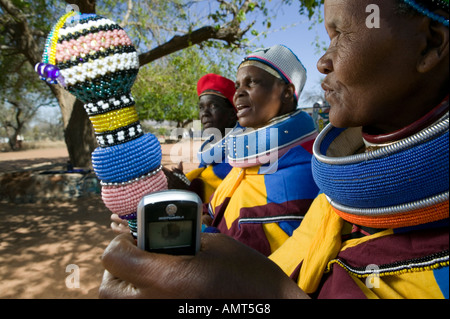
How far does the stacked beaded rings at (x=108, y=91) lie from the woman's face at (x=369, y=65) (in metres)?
0.68

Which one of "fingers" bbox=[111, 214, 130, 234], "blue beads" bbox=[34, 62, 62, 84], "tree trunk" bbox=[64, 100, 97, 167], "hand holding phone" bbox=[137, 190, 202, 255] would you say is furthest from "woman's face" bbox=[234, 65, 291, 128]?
"tree trunk" bbox=[64, 100, 97, 167]

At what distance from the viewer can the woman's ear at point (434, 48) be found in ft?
2.60

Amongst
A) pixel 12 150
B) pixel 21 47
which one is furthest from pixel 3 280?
pixel 12 150

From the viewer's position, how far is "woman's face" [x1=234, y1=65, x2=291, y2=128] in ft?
6.89

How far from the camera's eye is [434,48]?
806 millimetres

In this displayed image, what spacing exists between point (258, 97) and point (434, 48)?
1341mm

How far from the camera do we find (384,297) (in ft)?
2.95

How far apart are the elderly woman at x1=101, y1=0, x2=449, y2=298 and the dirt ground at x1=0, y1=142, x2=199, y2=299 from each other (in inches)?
119

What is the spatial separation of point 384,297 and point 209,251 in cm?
56

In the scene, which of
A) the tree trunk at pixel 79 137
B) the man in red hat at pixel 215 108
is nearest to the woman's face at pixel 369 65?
the man in red hat at pixel 215 108

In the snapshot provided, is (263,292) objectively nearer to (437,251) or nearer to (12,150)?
(437,251)

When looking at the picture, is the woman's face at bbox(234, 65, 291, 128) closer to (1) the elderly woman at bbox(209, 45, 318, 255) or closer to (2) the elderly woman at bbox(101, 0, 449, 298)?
(1) the elderly woman at bbox(209, 45, 318, 255)

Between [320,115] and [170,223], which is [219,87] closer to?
[170,223]

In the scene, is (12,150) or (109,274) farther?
(12,150)
